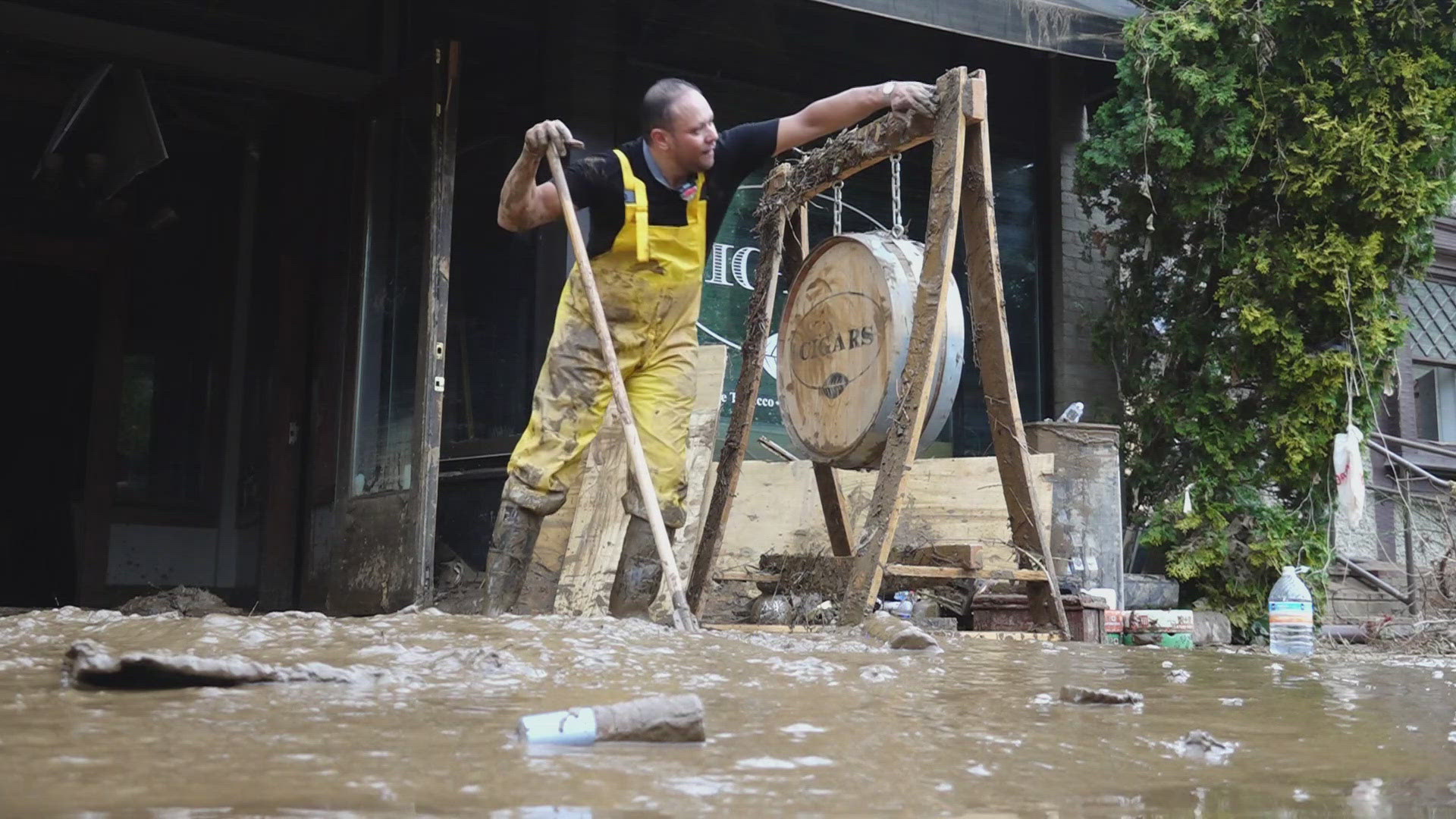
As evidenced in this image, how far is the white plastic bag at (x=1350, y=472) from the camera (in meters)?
6.88

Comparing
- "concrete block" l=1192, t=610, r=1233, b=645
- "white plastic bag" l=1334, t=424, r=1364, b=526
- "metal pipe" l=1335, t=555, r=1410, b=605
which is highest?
"white plastic bag" l=1334, t=424, r=1364, b=526

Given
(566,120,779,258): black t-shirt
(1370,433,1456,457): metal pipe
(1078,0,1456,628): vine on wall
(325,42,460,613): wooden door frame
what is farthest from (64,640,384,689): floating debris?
(1370,433,1456,457): metal pipe

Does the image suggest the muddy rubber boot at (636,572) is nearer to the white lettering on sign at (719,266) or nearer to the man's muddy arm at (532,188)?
the man's muddy arm at (532,188)

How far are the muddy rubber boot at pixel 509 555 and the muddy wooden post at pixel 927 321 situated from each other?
3.56 ft

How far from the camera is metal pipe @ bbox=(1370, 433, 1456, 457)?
26.9 ft

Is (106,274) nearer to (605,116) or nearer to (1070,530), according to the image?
(605,116)

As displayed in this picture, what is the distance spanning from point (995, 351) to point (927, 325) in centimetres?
31

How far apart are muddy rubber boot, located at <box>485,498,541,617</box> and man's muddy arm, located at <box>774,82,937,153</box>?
1.53 meters

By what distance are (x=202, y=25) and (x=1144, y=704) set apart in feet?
20.6

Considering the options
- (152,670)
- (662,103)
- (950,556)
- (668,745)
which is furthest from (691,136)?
(668,745)

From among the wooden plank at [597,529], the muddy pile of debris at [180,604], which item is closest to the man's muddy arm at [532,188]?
the wooden plank at [597,529]

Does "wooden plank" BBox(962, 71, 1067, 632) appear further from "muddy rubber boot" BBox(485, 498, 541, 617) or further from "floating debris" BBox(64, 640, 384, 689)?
"floating debris" BBox(64, 640, 384, 689)

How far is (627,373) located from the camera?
4648 millimetres

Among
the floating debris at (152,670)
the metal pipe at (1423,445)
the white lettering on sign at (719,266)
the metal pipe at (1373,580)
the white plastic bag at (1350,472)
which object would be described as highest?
the white lettering on sign at (719,266)
